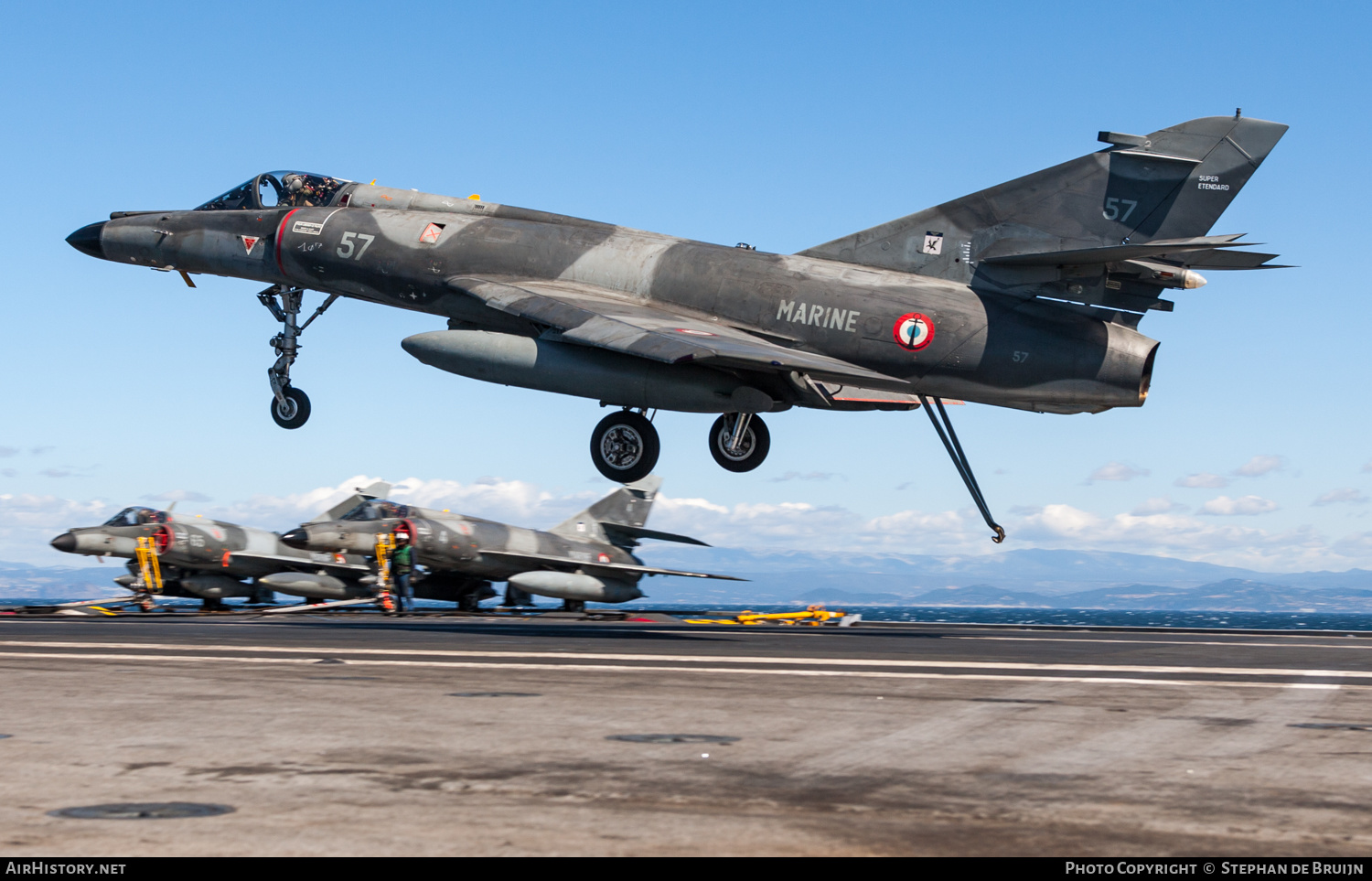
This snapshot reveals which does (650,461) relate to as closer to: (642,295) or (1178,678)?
(642,295)

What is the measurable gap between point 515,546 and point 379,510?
4572mm

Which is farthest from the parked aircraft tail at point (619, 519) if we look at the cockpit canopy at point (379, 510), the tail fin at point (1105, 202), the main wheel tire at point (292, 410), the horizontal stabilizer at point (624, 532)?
the tail fin at point (1105, 202)

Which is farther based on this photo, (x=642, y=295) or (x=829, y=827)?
(x=642, y=295)

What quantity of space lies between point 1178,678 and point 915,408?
9.43m

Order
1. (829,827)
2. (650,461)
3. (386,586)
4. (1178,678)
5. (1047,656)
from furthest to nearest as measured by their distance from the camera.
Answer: (386,586) → (650,461) → (1047,656) → (1178,678) → (829,827)

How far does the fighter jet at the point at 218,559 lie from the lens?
130ft

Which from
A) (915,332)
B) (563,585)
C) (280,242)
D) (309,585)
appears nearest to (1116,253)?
(915,332)

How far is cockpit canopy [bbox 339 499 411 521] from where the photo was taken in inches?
1503

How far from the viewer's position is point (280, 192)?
23.7 meters

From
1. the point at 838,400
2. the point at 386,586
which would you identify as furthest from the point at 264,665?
the point at 386,586

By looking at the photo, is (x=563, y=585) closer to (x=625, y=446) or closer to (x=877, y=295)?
(x=625, y=446)

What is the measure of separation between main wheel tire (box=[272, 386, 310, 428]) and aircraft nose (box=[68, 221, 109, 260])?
4.99m

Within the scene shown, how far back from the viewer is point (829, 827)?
5.39m

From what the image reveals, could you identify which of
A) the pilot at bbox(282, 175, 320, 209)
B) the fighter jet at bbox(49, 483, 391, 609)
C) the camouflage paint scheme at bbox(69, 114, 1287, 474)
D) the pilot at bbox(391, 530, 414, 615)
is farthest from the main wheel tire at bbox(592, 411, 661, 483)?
the fighter jet at bbox(49, 483, 391, 609)
